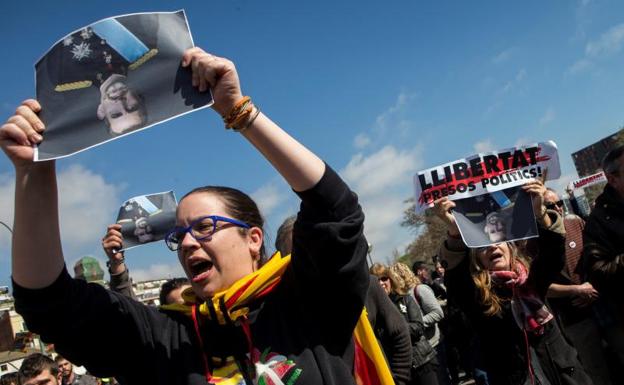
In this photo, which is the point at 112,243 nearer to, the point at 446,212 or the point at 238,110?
the point at 446,212

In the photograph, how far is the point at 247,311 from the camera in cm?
177

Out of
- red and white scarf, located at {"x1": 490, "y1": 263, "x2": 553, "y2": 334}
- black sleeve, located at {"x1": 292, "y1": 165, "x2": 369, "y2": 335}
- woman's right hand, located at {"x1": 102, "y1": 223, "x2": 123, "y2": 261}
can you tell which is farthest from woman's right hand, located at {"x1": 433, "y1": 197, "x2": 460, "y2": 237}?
woman's right hand, located at {"x1": 102, "y1": 223, "x2": 123, "y2": 261}

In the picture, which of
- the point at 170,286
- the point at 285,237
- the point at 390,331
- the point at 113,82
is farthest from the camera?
the point at 170,286

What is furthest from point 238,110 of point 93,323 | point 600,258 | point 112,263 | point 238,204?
point 600,258

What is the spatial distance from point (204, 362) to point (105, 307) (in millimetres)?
379

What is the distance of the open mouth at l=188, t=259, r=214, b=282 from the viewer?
186 centimetres

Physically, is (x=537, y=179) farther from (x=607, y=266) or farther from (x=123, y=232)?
(x=123, y=232)

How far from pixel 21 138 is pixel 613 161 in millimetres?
3743

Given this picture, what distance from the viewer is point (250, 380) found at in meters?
1.68

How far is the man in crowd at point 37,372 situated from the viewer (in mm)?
4868

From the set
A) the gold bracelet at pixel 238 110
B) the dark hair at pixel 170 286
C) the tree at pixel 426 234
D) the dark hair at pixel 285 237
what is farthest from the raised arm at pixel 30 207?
the tree at pixel 426 234

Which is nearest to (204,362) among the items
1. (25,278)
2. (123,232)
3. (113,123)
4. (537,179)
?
(25,278)

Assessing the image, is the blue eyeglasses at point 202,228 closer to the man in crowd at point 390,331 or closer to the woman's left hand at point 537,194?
the man in crowd at point 390,331

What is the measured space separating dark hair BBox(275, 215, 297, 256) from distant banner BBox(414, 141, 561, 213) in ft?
3.37
